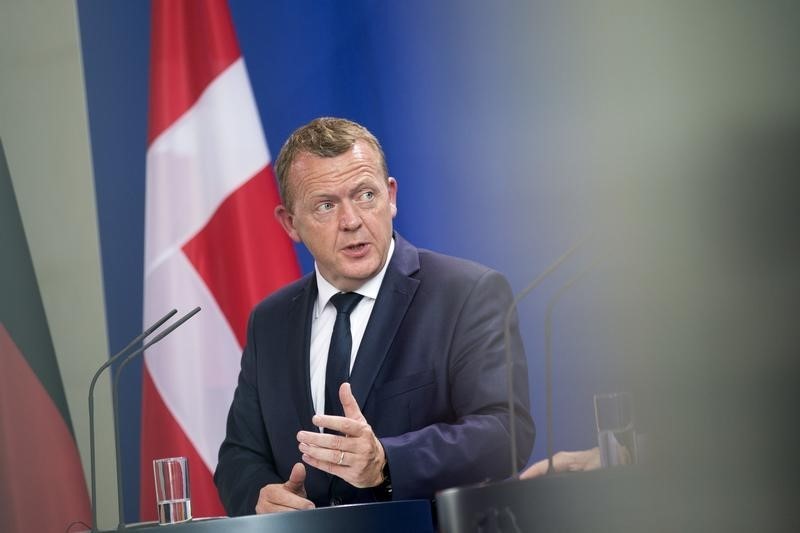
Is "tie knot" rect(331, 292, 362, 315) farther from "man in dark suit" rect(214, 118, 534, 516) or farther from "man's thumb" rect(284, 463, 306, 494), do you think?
"man's thumb" rect(284, 463, 306, 494)

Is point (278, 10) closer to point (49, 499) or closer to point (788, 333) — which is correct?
point (49, 499)

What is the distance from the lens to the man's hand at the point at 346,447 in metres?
1.98

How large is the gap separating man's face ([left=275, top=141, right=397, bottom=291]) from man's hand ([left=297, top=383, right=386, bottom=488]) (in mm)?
732

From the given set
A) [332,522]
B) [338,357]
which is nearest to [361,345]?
[338,357]

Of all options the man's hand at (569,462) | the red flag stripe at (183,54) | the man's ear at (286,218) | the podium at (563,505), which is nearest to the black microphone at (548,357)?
the man's hand at (569,462)

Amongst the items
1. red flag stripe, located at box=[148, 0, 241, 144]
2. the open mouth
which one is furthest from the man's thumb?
red flag stripe, located at box=[148, 0, 241, 144]

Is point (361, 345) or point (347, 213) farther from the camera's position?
point (347, 213)

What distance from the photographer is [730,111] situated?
0.29 m

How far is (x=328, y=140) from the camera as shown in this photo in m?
2.78

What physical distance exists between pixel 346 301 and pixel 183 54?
1.27 metres

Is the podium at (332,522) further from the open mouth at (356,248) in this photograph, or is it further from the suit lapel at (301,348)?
the open mouth at (356,248)

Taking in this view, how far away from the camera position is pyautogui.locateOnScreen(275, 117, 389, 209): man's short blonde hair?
109 inches

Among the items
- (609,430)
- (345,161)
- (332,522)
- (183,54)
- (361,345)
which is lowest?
(332,522)

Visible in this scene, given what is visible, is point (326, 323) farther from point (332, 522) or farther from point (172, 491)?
point (332, 522)
